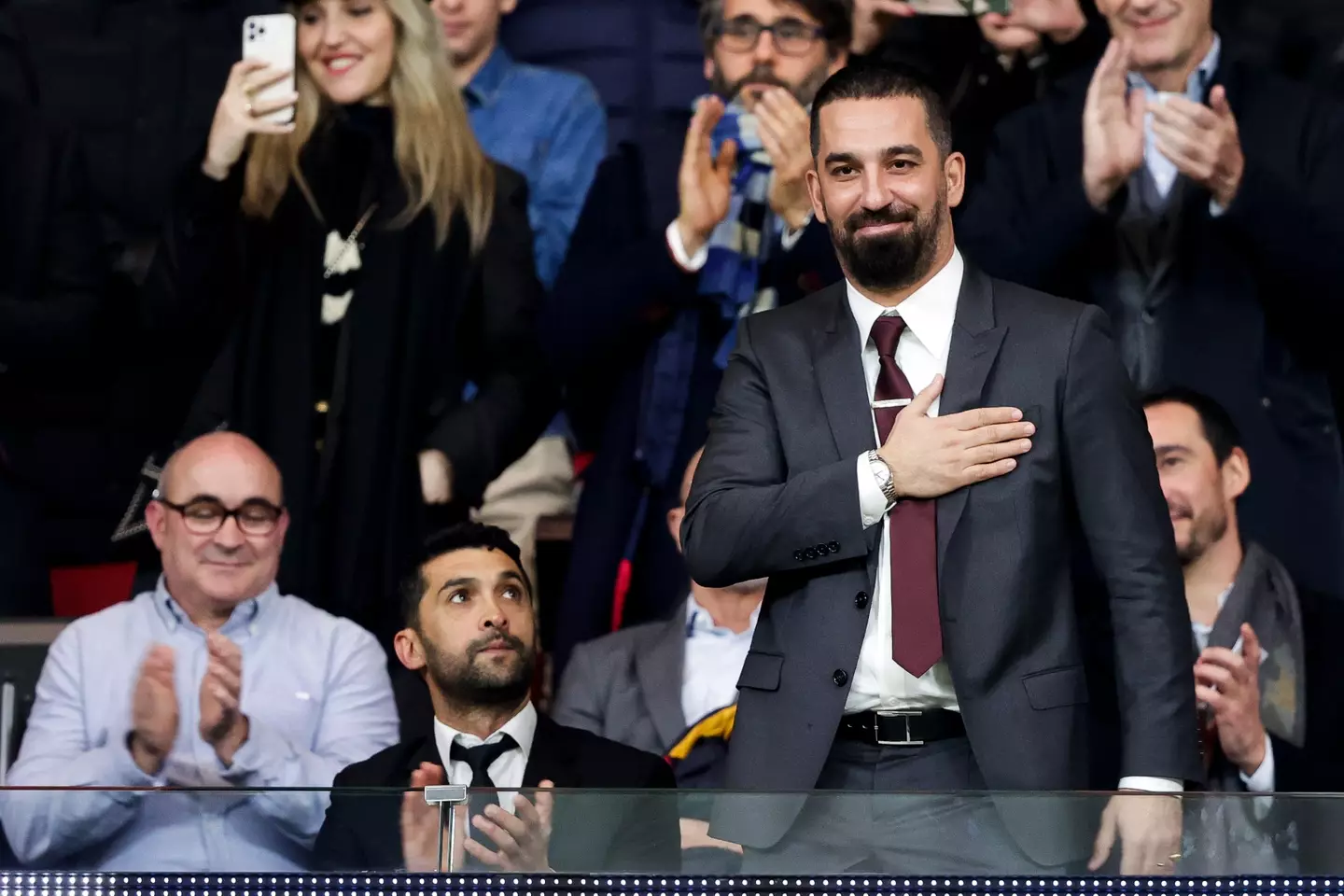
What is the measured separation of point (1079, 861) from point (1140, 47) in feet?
8.90

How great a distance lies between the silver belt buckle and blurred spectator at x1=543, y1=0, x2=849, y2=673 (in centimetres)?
189

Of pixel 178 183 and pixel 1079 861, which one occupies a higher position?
pixel 178 183

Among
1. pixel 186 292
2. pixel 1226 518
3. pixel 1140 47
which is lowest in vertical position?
pixel 1226 518

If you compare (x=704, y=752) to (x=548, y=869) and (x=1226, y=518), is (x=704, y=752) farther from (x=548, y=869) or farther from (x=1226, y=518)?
(x=548, y=869)

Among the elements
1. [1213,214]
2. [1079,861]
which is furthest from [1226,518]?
[1079,861]

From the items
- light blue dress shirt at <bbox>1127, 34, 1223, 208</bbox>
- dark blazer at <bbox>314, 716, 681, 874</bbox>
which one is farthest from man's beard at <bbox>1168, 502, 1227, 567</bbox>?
dark blazer at <bbox>314, 716, 681, 874</bbox>

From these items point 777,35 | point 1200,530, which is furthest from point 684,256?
point 1200,530

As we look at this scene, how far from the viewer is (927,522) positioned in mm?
2410

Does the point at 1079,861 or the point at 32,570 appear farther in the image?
the point at 32,570

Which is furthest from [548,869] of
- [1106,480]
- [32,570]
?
[32,570]

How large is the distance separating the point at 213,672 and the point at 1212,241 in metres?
2.41

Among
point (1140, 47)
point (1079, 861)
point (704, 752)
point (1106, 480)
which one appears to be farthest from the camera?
point (1140, 47)

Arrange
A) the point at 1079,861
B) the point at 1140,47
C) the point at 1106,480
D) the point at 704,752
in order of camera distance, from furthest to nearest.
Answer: the point at 1140,47, the point at 704,752, the point at 1106,480, the point at 1079,861

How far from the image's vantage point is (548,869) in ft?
6.91
